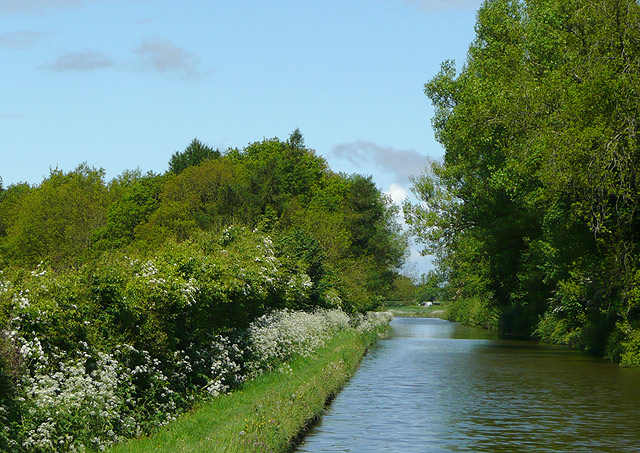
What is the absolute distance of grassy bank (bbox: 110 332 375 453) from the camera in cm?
1285

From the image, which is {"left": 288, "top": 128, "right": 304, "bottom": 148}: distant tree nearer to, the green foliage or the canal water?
the green foliage

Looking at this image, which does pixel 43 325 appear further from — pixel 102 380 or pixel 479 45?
pixel 479 45

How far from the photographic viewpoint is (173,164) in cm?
10281

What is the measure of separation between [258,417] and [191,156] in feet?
294

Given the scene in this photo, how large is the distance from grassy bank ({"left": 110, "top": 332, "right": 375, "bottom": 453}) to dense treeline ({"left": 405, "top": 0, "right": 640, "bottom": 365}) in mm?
12330

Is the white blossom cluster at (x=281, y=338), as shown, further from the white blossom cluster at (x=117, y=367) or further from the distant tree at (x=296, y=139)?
the distant tree at (x=296, y=139)

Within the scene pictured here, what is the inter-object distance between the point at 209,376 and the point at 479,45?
38.8 metres

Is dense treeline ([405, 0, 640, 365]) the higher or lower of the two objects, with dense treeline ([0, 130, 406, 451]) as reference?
higher

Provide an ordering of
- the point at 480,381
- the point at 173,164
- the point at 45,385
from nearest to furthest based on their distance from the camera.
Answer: the point at 45,385 < the point at 480,381 < the point at 173,164

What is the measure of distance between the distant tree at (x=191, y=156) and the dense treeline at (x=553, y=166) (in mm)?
47904

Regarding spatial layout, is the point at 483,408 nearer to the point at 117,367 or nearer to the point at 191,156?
the point at 117,367

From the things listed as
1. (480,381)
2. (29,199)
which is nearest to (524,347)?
(480,381)

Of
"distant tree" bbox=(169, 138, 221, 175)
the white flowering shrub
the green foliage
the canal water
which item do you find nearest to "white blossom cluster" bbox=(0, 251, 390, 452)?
the white flowering shrub

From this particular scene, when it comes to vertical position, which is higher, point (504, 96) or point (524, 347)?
point (504, 96)
